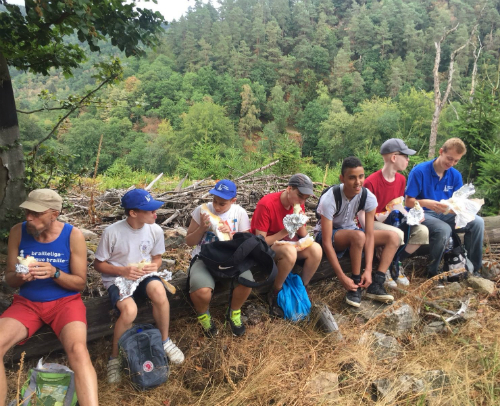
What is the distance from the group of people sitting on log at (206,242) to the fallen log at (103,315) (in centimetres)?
19

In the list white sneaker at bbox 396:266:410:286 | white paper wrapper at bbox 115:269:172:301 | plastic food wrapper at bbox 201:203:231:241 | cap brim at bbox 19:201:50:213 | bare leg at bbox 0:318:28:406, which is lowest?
white sneaker at bbox 396:266:410:286

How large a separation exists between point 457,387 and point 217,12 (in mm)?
124119

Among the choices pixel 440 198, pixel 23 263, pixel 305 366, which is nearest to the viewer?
pixel 23 263

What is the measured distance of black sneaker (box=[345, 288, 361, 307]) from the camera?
345 cm

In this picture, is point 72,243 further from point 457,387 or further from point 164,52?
point 164,52

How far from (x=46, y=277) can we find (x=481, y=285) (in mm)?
4130

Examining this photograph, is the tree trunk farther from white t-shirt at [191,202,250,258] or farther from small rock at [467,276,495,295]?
small rock at [467,276,495,295]

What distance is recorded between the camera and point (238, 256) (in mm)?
2965

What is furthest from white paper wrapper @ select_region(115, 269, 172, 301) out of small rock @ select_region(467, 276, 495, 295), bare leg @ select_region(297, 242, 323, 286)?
small rock @ select_region(467, 276, 495, 295)

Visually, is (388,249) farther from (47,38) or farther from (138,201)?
(47,38)

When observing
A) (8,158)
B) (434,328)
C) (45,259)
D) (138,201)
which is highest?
(8,158)

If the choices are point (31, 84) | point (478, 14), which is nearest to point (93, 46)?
point (478, 14)

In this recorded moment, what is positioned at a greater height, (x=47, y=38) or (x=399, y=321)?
(x=47, y=38)

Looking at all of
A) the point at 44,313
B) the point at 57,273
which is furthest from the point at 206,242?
the point at 44,313
